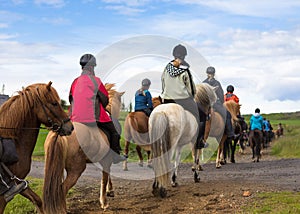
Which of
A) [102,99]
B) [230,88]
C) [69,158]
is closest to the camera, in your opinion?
[69,158]

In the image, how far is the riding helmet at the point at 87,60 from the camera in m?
8.67

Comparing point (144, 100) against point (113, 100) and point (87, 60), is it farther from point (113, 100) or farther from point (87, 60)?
point (87, 60)

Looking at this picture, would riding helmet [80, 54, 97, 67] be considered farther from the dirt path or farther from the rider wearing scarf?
the dirt path

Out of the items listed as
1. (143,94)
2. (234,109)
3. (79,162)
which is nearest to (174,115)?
(79,162)

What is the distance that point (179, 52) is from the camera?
10.5 meters

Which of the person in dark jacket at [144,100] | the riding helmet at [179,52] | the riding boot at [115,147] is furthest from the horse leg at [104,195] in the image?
the person in dark jacket at [144,100]

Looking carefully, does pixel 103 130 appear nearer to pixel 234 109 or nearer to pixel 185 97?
pixel 185 97

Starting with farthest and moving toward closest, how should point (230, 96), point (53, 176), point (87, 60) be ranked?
point (230, 96) < point (87, 60) < point (53, 176)

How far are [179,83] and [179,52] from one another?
2.41 feet

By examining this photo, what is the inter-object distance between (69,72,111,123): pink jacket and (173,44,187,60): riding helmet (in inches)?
103

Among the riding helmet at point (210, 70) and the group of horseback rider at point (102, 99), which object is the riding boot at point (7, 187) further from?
the riding helmet at point (210, 70)

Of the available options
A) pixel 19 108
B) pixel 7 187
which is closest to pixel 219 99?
pixel 19 108

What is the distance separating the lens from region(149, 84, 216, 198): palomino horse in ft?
31.6

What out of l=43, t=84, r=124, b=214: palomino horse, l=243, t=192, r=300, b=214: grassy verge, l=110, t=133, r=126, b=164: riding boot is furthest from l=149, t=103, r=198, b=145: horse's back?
l=243, t=192, r=300, b=214: grassy verge
